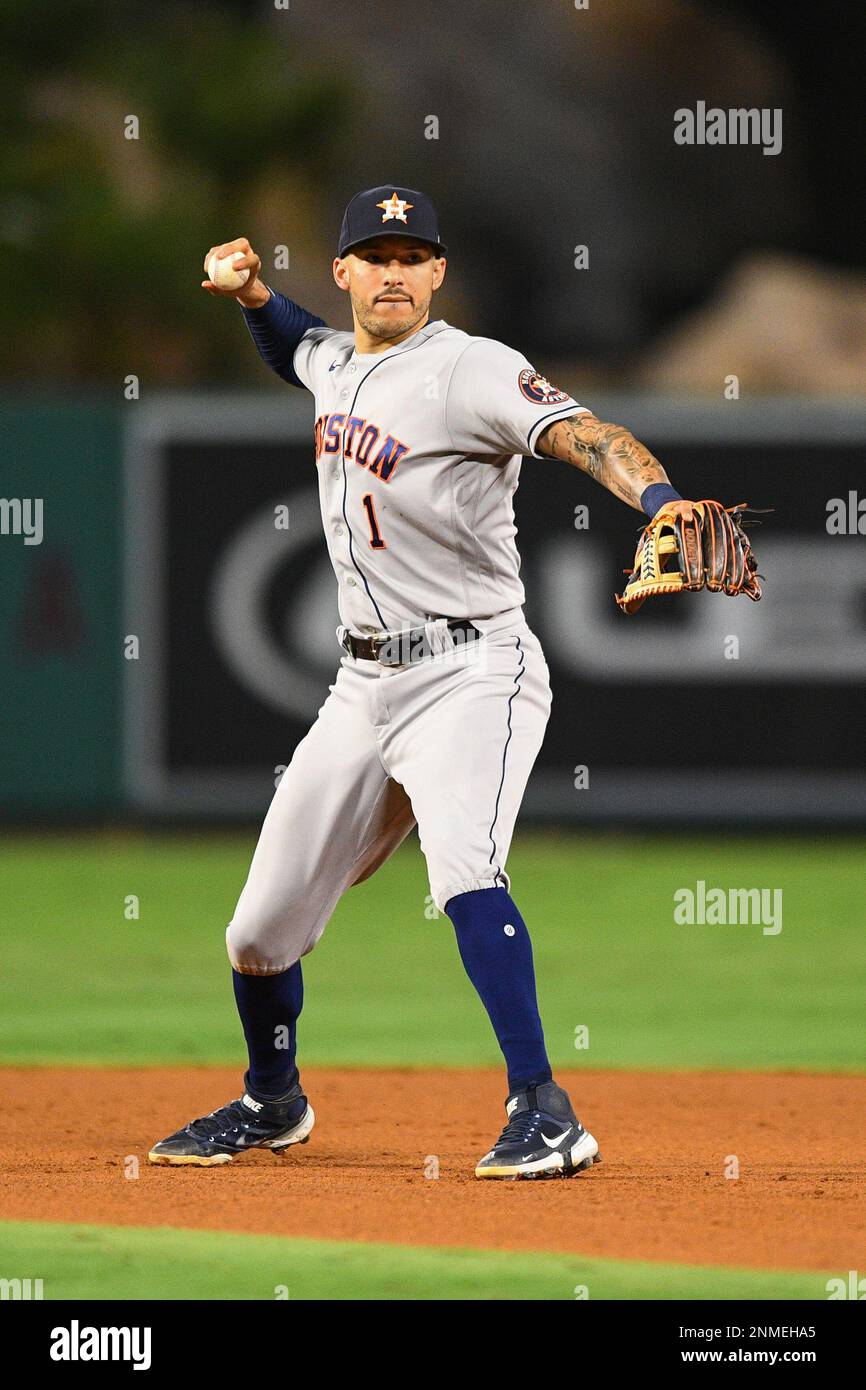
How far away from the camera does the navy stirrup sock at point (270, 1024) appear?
5.43 meters

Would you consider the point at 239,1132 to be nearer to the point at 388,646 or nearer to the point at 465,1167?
the point at 465,1167

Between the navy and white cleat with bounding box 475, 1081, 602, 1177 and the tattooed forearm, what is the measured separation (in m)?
1.30

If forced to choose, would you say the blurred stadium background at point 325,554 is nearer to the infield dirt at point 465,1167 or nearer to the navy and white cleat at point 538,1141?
the infield dirt at point 465,1167

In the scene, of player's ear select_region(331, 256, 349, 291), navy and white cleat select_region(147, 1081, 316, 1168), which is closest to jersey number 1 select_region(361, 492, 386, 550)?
player's ear select_region(331, 256, 349, 291)

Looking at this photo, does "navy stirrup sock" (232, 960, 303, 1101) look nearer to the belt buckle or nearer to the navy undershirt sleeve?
the belt buckle

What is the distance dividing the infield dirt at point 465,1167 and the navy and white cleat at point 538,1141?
42mm

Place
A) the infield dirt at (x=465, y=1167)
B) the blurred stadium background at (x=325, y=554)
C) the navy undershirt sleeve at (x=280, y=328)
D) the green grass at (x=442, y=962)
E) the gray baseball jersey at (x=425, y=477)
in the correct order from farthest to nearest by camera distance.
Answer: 1. the blurred stadium background at (x=325, y=554)
2. the green grass at (x=442, y=962)
3. the navy undershirt sleeve at (x=280, y=328)
4. the gray baseball jersey at (x=425, y=477)
5. the infield dirt at (x=465, y=1167)

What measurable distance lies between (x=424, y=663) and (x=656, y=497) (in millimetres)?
738

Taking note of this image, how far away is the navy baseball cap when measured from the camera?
16.9ft

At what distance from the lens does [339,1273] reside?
4164 mm

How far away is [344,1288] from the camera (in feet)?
13.3

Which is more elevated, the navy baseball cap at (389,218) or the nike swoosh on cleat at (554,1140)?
the navy baseball cap at (389,218)

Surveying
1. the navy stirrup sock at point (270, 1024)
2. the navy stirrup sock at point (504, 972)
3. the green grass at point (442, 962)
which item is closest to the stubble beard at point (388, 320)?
the navy stirrup sock at point (504, 972)
